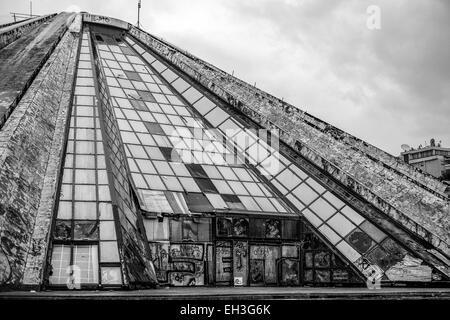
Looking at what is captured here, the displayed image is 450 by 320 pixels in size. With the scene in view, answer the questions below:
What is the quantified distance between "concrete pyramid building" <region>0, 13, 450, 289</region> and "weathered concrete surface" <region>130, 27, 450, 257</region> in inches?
1.6

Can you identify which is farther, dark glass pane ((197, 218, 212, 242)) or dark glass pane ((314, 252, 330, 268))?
dark glass pane ((314, 252, 330, 268))

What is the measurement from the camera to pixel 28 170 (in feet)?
34.8

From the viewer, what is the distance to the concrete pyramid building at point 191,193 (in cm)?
987

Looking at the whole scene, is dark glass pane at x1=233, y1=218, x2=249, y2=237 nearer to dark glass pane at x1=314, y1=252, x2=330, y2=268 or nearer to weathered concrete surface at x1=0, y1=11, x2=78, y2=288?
dark glass pane at x1=314, y1=252, x2=330, y2=268

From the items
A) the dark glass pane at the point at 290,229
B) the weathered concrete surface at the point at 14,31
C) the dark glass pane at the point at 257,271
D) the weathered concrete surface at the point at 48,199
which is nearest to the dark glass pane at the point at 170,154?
the weathered concrete surface at the point at 48,199

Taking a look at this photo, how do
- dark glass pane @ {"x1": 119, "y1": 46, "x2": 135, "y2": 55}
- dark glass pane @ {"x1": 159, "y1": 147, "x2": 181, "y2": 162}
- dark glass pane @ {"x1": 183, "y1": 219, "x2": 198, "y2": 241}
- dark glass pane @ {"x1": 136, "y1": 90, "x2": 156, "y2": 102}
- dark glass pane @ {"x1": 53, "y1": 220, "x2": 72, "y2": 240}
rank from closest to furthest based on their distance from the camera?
dark glass pane @ {"x1": 53, "y1": 220, "x2": 72, "y2": 240} → dark glass pane @ {"x1": 183, "y1": 219, "x2": 198, "y2": 241} → dark glass pane @ {"x1": 159, "y1": 147, "x2": 181, "y2": 162} → dark glass pane @ {"x1": 136, "y1": 90, "x2": 156, "y2": 102} → dark glass pane @ {"x1": 119, "y1": 46, "x2": 135, "y2": 55}

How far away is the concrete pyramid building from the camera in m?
9.87

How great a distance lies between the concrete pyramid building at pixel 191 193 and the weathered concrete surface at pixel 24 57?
0.11m

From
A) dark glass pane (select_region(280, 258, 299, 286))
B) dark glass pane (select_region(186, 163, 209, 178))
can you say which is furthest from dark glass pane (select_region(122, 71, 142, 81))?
dark glass pane (select_region(280, 258, 299, 286))

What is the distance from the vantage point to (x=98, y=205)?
10836mm

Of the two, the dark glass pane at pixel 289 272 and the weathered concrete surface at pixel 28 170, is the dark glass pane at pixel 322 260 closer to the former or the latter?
the dark glass pane at pixel 289 272

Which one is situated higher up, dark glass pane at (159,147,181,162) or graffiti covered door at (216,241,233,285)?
dark glass pane at (159,147,181,162)

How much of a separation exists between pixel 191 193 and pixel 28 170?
4155 mm
